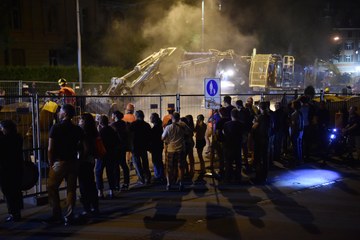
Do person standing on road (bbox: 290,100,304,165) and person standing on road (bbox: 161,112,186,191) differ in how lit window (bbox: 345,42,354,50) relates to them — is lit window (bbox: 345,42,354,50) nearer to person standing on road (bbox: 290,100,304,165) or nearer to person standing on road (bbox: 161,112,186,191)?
person standing on road (bbox: 290,100,304,165)

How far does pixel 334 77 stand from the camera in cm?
3631

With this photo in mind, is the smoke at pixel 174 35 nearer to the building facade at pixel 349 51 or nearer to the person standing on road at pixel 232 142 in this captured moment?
the person standing on road at pixel 232 142

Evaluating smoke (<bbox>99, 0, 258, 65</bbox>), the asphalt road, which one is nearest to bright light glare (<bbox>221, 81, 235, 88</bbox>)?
smoke (<bbox>99, 0, 258, 65</bbox>)

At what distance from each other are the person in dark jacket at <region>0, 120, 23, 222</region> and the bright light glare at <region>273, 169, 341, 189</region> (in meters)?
5.55

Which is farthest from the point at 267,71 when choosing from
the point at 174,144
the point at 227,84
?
the point at 174,144

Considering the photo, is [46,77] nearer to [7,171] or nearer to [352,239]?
[7,171]

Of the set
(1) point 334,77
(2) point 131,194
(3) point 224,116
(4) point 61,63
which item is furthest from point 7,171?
(4) point 61,63

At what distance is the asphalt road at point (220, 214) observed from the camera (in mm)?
6910

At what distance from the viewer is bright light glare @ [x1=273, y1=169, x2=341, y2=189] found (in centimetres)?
1036

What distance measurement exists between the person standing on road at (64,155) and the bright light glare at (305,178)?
16.1ft

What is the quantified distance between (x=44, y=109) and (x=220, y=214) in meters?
5.42

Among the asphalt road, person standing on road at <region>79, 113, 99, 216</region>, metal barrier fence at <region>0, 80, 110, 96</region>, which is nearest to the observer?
the asphalt road

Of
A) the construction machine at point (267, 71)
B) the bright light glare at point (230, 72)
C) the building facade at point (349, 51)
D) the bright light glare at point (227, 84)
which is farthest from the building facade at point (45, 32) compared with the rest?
the building facade at point (349, 51)

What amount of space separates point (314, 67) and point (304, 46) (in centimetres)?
1596
